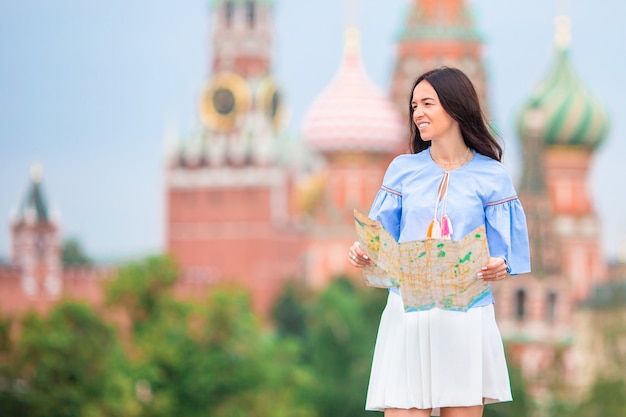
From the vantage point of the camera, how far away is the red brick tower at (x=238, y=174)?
65.1 metres

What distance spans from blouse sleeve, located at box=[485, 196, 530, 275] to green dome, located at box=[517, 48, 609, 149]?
50.0m

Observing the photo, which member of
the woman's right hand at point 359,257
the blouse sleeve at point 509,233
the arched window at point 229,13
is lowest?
the woman's right hand at point 359,257

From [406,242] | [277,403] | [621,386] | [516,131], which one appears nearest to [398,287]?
[406,242]

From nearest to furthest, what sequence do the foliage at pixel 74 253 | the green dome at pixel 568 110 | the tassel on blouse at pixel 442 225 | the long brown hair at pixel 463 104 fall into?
the tassel on blouse at pixel 442 225 → the long brown hair at pixel 463 104 → the green dome at pixel 568 110 → the foliage at pixel 74 253

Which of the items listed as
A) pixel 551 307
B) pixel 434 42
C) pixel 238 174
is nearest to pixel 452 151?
pixel 551 307

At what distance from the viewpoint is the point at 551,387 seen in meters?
40.1

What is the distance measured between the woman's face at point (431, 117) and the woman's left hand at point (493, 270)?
37 centimetres

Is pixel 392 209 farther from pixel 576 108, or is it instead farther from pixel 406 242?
pixel 576 108

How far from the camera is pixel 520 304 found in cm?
4800

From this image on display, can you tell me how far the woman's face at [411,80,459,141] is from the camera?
5.16 metres

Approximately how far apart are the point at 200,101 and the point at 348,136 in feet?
21.5

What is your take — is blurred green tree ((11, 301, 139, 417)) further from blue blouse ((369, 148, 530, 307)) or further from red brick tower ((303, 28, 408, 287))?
red brick tower ((303, 28, 408, 287))

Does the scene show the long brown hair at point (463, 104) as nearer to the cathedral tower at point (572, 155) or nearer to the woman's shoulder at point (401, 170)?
the woman's shoulder at point (401, 170)

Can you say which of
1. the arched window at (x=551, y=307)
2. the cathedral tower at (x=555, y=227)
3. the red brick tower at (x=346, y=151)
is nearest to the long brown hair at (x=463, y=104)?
the cathedral tower at (x=555, y=227)
